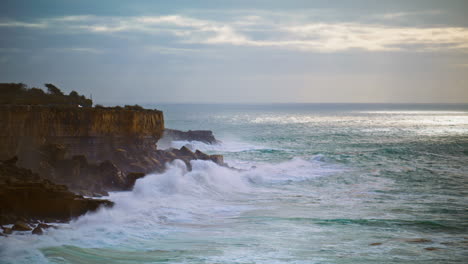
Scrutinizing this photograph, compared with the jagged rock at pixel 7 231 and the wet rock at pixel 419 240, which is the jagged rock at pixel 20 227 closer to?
the jagged rock at pixel 7 231

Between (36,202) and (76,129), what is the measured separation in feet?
22.6

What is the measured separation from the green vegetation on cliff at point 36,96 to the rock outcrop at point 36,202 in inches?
255

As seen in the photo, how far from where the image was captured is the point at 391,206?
16.4m

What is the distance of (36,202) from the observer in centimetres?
1218

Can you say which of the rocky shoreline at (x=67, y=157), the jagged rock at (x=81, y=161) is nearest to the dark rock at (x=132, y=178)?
the rocky shoreline at (x=67, y=157)

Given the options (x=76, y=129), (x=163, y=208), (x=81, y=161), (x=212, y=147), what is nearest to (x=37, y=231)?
(x=163, y=208)

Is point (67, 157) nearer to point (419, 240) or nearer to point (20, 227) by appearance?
point (20, 227)

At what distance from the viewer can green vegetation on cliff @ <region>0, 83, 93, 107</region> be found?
61.9 feet

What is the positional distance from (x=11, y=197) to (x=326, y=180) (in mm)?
15097

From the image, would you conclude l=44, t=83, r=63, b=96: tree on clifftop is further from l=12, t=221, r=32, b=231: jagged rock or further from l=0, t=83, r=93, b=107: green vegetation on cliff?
l=12, t=221, r=32, b=231: jagged rock

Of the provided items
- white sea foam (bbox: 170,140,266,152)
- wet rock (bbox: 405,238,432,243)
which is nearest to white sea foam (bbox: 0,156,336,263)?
wet rock (bbox: 405,238,432,243)

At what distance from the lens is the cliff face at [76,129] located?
1647cm

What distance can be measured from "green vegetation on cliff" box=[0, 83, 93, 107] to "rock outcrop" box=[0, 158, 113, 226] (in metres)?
6.49

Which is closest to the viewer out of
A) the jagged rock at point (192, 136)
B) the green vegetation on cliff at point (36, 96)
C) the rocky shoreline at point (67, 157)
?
the rocky shoreline at point (67, 157)
